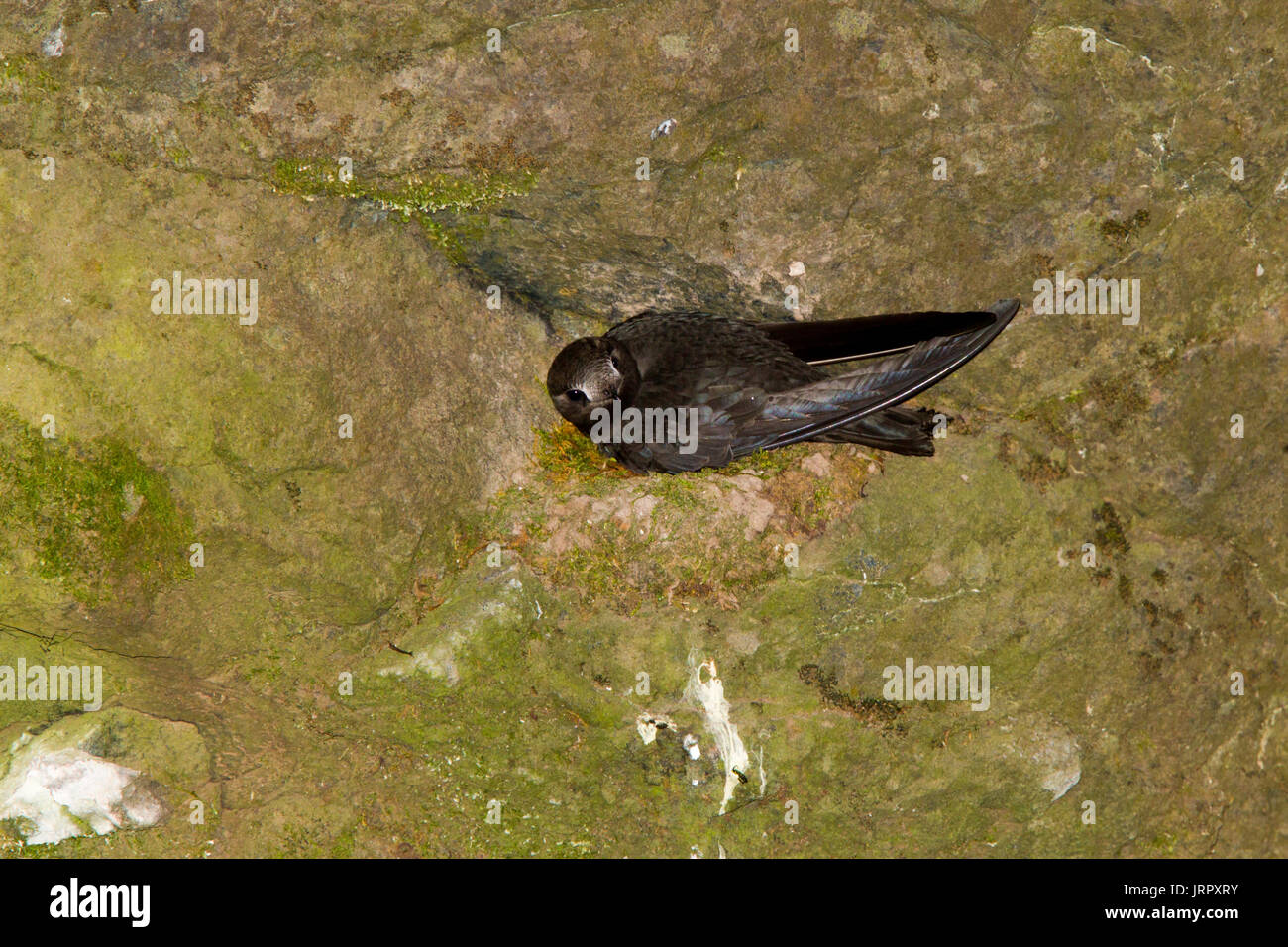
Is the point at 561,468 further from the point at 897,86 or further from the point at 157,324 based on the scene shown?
the point at 897,86

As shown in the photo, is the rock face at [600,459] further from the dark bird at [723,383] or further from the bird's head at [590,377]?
the bird's head at [590,377]

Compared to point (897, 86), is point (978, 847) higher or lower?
lower

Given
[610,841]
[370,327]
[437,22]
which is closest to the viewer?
[437,22]

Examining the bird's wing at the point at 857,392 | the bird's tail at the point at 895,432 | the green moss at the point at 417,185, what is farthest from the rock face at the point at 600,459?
the bird's wing at the point at 857,392

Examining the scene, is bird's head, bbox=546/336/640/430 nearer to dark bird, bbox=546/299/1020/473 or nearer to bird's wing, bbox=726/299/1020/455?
dark bird, bbox=546/299/1020/473

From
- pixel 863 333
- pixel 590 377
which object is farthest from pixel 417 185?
pixel 863 333

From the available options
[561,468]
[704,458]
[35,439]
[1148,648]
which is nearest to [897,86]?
[704,458]

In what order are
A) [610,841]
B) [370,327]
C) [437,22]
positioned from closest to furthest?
[437,22] → [370,327] → [610,841]
